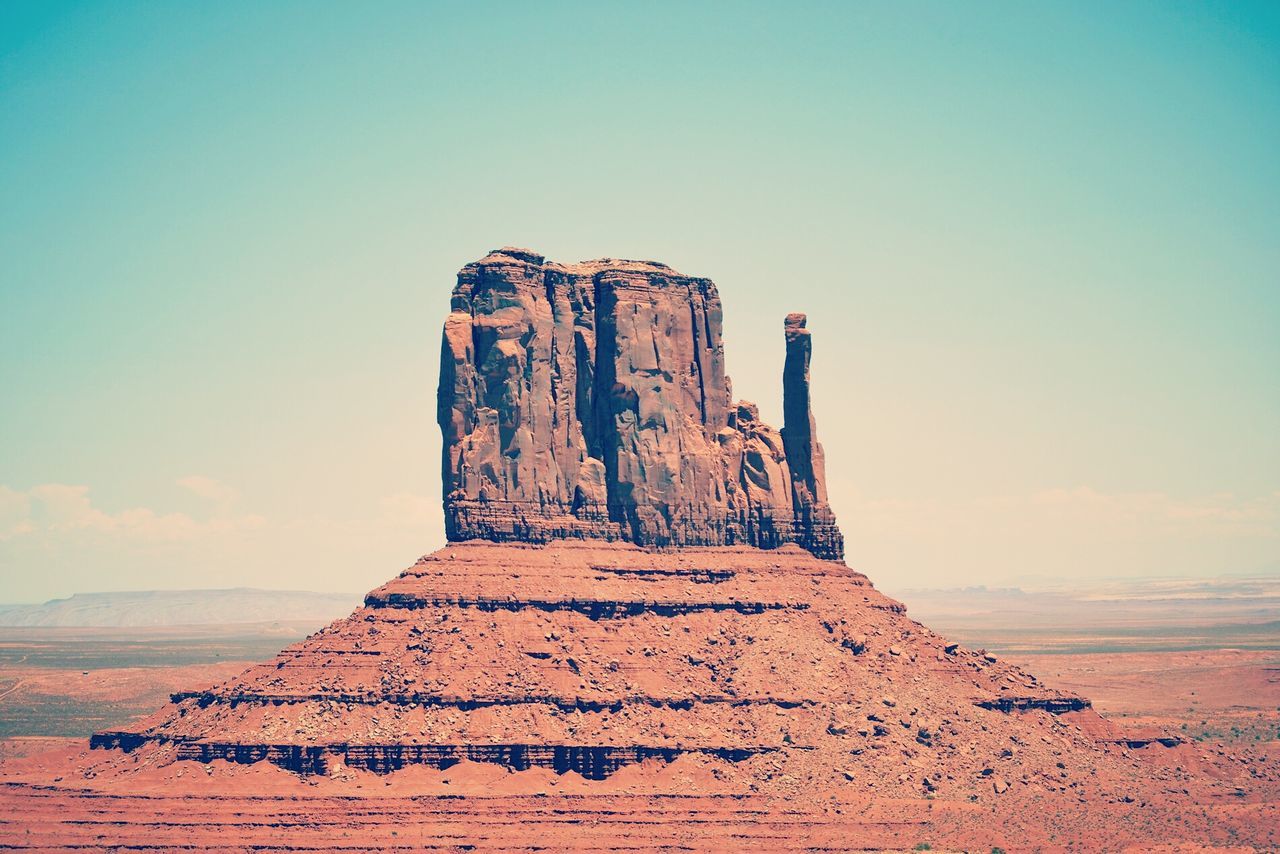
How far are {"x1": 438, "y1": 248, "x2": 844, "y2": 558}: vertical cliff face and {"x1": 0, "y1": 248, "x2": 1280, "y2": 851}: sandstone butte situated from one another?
0.16m

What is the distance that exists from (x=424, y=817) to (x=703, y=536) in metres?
26.7

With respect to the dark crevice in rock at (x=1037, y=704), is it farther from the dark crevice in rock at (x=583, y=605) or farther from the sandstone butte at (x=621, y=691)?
the dark crevice in rock at (x=583, y=605)

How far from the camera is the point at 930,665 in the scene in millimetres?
124938

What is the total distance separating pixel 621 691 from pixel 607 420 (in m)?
17.5

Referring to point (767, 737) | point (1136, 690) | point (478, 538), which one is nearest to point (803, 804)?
point (767, 737)

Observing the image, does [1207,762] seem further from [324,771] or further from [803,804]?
[324,771]

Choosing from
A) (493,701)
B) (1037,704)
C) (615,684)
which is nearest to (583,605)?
(615,684)

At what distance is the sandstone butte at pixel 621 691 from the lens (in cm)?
11019

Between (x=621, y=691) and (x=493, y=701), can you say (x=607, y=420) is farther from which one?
(x=493, y=701)

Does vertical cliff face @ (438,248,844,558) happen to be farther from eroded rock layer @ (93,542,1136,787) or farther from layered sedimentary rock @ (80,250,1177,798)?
eroded rock layer @ (93,542,1136,787)

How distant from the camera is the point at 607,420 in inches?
5074

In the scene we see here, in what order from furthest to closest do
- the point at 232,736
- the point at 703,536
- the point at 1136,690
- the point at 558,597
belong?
the point at 1136,690, the point at 703,536, the point at 558,597, the point at 232,736

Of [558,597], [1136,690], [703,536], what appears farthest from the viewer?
[1136,690]

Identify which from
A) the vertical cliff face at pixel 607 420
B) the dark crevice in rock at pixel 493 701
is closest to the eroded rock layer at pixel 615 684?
Answer: the dark crevice in rock at pixel 493 701
